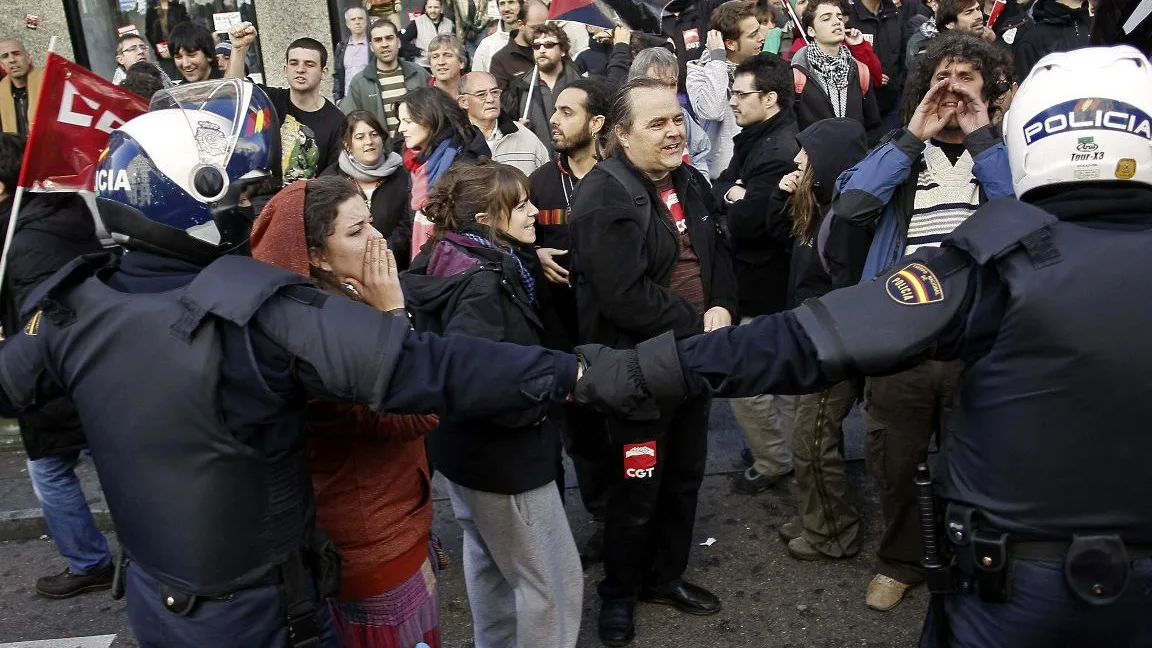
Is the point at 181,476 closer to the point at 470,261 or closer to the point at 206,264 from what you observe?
the point at 206,264

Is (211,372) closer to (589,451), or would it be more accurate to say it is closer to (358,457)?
(358,457)

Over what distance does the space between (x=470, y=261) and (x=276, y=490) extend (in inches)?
50.2

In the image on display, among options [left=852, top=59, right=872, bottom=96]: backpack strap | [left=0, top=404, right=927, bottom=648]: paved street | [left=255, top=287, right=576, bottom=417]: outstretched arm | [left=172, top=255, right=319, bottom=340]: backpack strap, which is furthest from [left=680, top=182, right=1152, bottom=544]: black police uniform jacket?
[left=852, top=59, right=872, bottom=96]: backpack strap

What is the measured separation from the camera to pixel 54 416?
4.25 m

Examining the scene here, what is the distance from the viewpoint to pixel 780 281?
4973 millimetres

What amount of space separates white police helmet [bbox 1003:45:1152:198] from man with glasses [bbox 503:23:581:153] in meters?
4.51

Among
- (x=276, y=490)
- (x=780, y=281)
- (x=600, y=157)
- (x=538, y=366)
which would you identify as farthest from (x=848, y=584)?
(x=276, y=490)

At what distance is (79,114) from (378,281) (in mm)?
1106

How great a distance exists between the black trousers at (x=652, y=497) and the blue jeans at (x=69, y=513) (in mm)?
2399

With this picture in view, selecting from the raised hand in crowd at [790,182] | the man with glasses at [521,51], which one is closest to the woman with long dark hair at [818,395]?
the raised hand in crowd at [790,182]

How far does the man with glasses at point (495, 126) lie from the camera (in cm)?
576

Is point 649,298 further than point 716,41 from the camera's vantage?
No

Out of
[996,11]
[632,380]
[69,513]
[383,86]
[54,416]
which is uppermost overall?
[996,11]

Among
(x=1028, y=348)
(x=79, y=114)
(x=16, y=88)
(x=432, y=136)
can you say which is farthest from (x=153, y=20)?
(x=1028, y=348)
